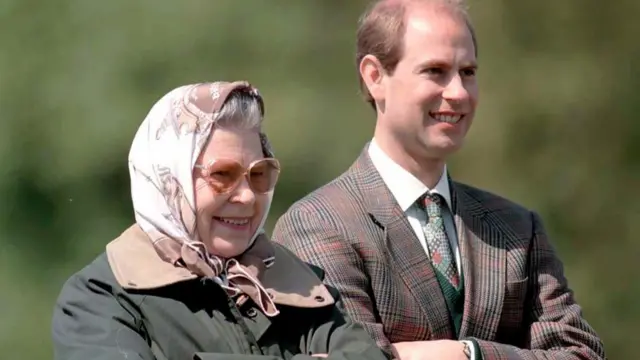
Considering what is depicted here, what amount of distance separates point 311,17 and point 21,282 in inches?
78.7

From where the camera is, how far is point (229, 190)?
314cm

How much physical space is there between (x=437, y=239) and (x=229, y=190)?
88 cm

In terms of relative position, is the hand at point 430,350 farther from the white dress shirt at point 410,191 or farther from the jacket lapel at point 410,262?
the white dress shirt at point 410,191

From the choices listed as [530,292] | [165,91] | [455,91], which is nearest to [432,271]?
[530,292]

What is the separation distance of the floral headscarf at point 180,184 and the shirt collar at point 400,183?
2.59 ft

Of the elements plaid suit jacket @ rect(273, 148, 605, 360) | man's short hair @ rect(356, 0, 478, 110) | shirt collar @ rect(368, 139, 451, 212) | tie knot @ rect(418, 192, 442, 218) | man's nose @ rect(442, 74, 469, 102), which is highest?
man's short hair @ rect(356, 0, 478, 110)

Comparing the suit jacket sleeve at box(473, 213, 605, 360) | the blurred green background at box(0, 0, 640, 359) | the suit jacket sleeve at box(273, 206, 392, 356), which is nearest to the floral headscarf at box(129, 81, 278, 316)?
the suit jacket sleeve at box(273, 206, 392, 356)

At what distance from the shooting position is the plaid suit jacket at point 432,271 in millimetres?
3672

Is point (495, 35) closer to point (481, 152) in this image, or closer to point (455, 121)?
point (481, 152)

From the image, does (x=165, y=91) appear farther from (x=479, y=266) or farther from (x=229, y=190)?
(x=229, y=190)

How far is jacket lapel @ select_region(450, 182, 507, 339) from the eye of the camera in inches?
148

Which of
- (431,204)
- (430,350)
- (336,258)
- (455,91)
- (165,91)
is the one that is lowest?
(430,350)

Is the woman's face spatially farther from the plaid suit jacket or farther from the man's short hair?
the man's short hair

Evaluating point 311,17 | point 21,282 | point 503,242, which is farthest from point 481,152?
point 503,242
